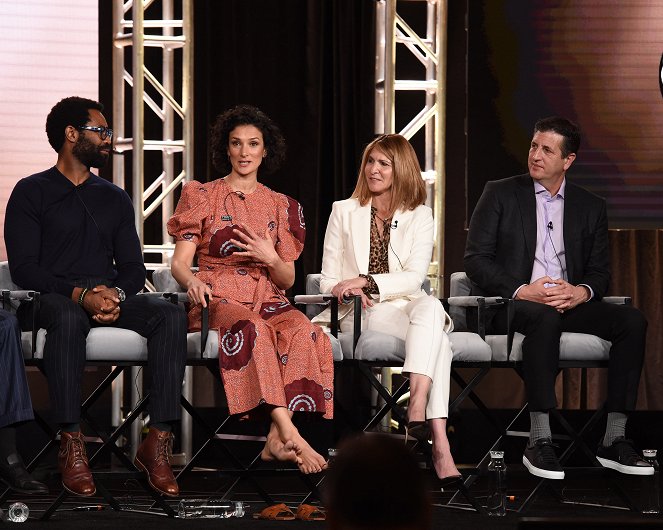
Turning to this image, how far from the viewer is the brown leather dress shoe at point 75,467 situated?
351 centimetres

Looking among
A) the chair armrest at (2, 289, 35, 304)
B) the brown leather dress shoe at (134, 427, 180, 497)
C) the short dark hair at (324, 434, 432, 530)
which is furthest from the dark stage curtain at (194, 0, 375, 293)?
the short dark hair at (324, 434, 432, 530)

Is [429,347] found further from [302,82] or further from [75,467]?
[302,82]

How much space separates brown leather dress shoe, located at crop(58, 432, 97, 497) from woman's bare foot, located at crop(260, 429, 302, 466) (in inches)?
23.0

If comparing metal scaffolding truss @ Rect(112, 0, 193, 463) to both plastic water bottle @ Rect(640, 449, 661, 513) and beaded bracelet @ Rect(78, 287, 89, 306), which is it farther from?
plastic water bottle @ Rect(640, 449, 661, 513)

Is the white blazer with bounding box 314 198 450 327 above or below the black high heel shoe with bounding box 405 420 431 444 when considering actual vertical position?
above

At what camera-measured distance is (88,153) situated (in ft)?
13.8

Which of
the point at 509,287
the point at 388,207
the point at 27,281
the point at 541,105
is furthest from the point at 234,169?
the point at 541,105

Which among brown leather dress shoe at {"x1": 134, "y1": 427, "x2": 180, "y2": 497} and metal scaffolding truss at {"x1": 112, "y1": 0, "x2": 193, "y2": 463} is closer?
brown leather dress shoe at {"x1": 134, "y1": 427, "x2": 180, "y2": 497}

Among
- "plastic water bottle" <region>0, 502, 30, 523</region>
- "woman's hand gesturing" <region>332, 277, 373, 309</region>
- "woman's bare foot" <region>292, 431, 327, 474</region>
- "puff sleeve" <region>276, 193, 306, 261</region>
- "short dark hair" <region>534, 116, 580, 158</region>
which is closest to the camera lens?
"plastic water bottle" <region>0, 502, 30, 523</region>

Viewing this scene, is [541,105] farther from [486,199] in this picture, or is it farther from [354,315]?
[354,315]

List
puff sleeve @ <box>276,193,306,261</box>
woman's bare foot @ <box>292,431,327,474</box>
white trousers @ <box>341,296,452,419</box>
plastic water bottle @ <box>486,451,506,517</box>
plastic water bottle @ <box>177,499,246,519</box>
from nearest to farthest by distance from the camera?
woman's bare foot @ <box>292,431,327,474</box>
plastic water bottle @ <box>177,499,246,519</box>
white trousers @ <box>341,296,452,419</box>
plastic water bottle @ <box>486,451,506,517</box>
puff sleeve @ <box>276,193,306,261</box>

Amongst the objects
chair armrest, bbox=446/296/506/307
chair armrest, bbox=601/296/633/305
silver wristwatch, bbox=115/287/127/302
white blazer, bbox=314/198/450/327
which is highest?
white blazer, bbox=314/198/450/327

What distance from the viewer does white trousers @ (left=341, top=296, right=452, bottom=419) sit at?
12.6 ft

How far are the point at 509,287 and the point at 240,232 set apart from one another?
1.09m
